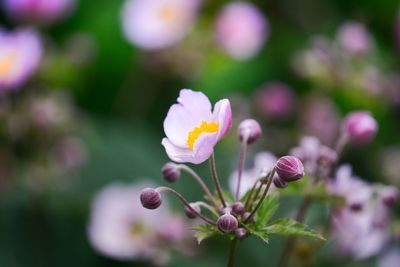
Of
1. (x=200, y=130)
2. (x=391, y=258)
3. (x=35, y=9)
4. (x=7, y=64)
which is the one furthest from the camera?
(x=35, y=9)

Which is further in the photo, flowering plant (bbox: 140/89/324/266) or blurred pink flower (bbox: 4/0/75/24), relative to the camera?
blurred pink flower (bbox: 4/0/75/24)

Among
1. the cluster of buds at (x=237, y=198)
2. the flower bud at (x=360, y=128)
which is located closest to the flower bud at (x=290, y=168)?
the cluster of buds at (x=237, y=198)

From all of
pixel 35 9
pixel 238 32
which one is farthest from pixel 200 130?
pixel 238 32

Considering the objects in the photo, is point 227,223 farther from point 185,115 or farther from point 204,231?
point 185,115

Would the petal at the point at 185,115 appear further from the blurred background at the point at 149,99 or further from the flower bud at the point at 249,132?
the blurred background at the point at 149,99

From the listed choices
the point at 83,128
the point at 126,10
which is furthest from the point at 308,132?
the point at 126,10

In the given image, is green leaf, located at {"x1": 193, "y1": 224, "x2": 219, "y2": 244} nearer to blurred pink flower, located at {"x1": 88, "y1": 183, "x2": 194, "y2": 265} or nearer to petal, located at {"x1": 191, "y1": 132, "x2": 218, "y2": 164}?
petal, located at {"x1": 191, "y1": 132, "x2": 218, "y2": 164}

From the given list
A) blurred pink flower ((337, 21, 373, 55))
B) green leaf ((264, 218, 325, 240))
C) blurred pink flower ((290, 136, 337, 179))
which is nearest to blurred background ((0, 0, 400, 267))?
blurred pink flower ((337, 21, 373, 55))

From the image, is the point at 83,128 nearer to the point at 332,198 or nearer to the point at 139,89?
the point at 139,89
